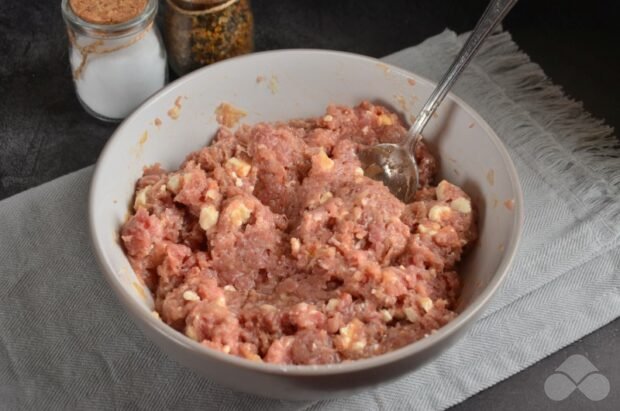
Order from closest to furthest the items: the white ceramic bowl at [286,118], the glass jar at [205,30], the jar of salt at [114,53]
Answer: the white ceramic bowl at [286,118]
the jar of salt at [114,53]
the glass jar at [205,30]

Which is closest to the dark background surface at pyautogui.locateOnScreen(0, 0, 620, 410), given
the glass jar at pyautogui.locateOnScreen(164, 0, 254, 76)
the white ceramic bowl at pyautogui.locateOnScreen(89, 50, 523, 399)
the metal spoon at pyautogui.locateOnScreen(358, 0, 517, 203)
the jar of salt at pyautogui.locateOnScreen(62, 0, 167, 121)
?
the jar of salt at pyautogui.locateOnScreen(62, 0, 167, 121)

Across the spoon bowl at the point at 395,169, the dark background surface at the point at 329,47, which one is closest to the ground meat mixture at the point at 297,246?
the spoon bowl at the point at 395,169

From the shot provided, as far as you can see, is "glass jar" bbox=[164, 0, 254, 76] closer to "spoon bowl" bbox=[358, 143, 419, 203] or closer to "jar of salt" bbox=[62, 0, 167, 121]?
"jar of salt" bbox=[62, 0, 167, 121]

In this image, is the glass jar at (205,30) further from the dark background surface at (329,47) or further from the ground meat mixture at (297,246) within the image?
the ground meat mixture at (297,246)

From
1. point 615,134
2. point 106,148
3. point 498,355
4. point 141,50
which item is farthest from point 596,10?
point 106,148

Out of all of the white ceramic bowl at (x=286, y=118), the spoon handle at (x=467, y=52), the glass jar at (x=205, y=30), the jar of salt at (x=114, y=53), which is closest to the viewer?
the white ceramic bowl at (x=286, y=118)

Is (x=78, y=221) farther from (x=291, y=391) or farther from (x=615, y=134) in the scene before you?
(x=615, y=134)

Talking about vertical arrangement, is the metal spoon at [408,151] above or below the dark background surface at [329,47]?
above
